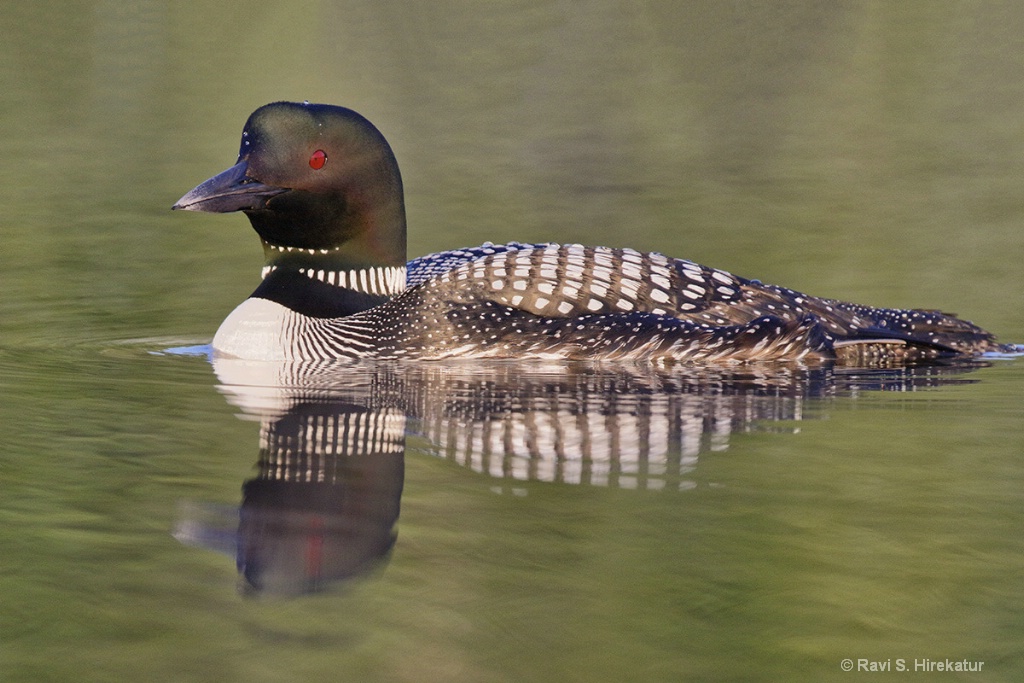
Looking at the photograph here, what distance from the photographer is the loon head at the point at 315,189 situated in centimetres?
608

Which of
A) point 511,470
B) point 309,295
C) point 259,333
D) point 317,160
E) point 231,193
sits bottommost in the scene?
point 511,470

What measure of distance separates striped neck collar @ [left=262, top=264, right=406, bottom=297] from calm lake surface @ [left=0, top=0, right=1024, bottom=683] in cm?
57

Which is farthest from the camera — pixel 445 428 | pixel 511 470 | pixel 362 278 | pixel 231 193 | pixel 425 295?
pixel 362 278

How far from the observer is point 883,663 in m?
2.70

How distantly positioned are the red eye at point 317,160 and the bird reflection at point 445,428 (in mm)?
807

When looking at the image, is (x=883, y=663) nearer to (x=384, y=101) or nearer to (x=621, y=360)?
(x=621, y=360)

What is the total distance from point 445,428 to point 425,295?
170 cm

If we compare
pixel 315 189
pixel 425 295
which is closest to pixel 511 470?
pixel 425 295

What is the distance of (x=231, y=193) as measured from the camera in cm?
596

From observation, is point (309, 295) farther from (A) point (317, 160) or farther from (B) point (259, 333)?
(A) point (317, 160)

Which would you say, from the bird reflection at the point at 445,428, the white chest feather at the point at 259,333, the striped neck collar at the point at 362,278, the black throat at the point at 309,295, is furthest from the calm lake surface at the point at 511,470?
the striped neck collar at the point at 362,278

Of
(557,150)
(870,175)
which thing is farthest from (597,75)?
(870,175)

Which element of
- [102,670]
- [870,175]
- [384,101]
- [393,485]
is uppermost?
[384,101]

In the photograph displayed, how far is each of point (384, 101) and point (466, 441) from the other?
13226mm
